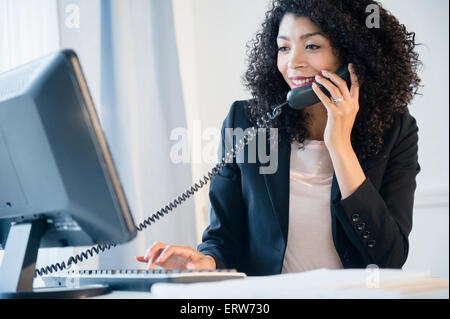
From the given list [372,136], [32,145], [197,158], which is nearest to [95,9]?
[197,158]

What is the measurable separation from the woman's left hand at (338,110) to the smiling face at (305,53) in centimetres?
7

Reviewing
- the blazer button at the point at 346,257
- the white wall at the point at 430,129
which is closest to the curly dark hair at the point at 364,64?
the blazer button at the point at 346,257

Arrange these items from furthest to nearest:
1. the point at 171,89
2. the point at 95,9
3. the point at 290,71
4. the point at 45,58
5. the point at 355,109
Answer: the point at 171,89
the point at 95,9
the point at 290,71
the point at 355,109
the point at 45,58

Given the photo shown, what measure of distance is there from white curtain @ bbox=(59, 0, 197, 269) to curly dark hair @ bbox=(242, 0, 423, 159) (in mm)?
615

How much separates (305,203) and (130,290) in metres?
0.67

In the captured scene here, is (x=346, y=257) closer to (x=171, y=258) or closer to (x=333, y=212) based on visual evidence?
(x=333, y=212)

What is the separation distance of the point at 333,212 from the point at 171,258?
445 mm

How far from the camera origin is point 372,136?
1.35 m

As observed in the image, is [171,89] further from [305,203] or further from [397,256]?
[397,256]

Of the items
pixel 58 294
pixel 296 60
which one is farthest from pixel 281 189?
pixel 58 294

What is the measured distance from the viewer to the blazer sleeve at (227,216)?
1349 millimetres

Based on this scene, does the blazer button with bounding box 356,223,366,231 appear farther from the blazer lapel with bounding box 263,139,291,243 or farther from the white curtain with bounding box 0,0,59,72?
the white curtain with bounding box 0,0,59,72

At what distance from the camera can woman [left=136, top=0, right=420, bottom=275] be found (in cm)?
124

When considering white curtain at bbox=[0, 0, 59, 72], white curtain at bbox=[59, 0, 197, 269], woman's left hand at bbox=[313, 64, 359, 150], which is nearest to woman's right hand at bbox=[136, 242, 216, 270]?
woman's left hand at bbox=[313, 64, 359, 150]
